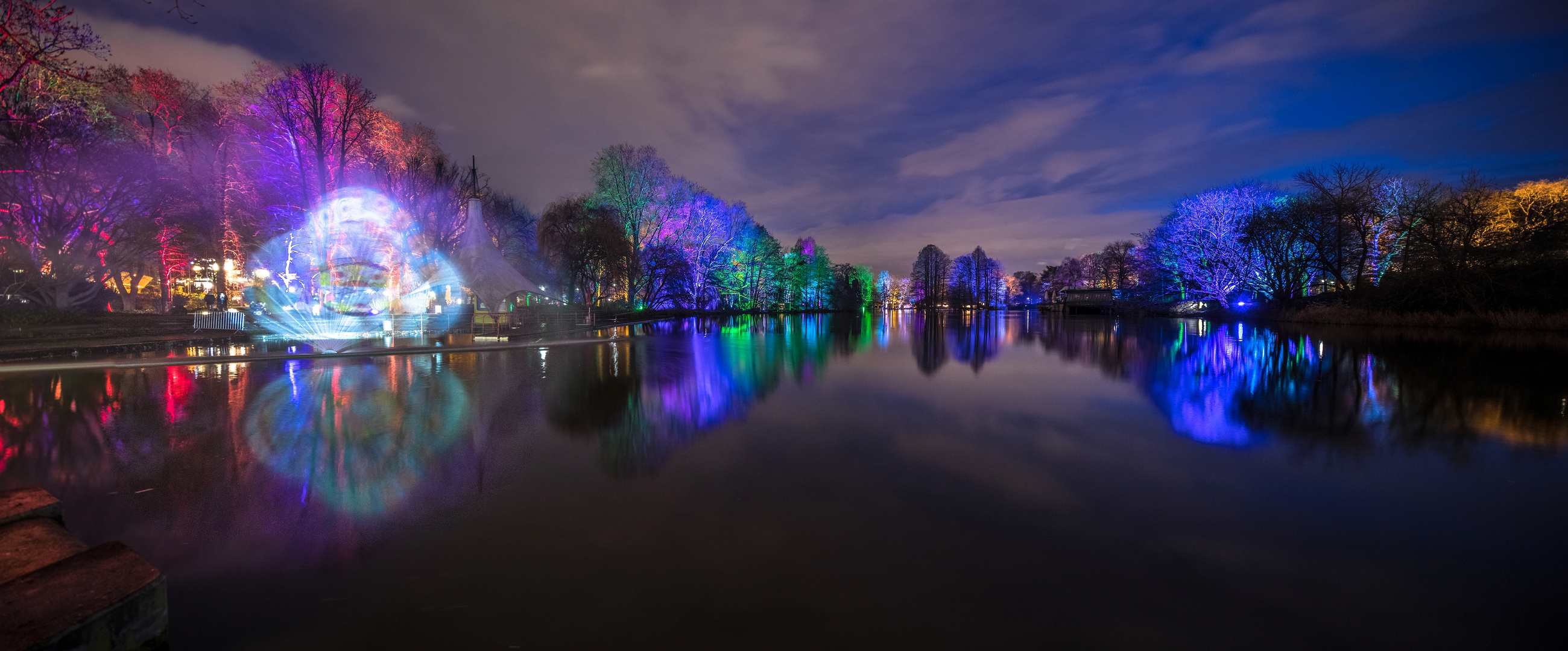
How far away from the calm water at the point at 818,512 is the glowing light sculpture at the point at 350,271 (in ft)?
70.0

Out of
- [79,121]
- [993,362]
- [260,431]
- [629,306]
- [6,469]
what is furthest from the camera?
[629,306]

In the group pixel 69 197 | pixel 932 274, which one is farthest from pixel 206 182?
pixel 932 274

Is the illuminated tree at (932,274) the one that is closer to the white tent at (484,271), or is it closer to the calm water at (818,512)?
the white tent at (484,271)

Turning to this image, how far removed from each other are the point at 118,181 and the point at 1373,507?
1527 inches

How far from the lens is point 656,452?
250 inches

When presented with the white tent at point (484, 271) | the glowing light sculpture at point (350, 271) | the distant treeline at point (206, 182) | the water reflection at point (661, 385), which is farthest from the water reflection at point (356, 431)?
the white tent at point (484, 271)

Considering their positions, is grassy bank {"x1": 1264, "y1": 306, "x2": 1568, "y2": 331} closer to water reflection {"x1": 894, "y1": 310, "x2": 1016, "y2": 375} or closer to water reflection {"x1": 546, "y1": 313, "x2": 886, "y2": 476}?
water reflection {"x1": 894, "y1": 310, "x2": 1016, "y2": 375}

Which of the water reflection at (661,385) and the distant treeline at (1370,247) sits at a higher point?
the distant treeline at (1370,247)

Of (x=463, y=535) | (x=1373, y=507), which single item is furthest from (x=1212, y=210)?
(x=463, y=535)

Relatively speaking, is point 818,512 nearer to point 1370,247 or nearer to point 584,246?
point 584,246

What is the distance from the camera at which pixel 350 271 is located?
103ft

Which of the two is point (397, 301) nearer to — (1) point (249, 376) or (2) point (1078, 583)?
(1) point (249, 376)

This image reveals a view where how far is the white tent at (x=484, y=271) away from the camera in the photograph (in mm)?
29594

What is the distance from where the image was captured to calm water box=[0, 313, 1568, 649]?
10.0ft
